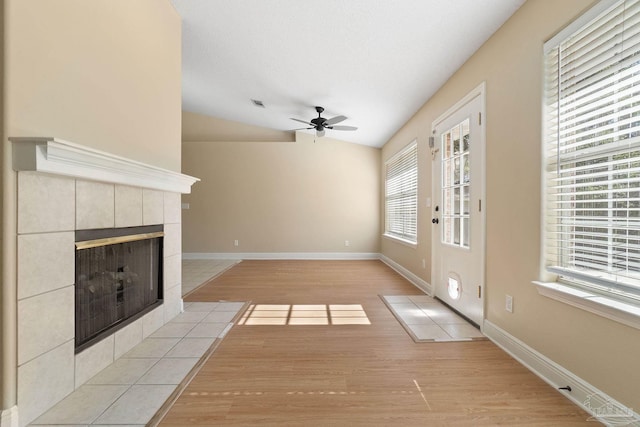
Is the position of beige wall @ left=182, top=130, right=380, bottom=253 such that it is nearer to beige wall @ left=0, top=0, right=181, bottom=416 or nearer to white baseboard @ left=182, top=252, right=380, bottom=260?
white baseboard @ left=182, top=252, right=380, bottom=260

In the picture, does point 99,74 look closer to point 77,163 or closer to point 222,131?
point 77,163

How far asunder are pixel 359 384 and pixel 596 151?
6.01 ft

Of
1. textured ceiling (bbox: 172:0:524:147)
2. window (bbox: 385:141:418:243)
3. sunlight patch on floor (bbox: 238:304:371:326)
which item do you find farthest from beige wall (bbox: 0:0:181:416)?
window (bbox: 385:141:418:243)

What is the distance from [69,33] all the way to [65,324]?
5.29 ft

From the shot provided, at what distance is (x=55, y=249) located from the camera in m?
1.55

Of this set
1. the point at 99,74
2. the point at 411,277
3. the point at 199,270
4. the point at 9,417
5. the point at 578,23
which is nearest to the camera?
the point at 9,417

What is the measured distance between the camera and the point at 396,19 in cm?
242

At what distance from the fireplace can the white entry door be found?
9.34 ft

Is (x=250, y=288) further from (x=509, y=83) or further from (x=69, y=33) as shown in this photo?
(x=509, y=83)

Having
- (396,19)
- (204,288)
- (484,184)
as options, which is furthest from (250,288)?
(396,19)

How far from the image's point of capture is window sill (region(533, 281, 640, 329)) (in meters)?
1.32

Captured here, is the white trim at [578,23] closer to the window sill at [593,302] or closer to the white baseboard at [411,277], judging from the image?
the window sill at [593,302]

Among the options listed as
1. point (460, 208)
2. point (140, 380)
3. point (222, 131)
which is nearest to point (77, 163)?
point (140, 380)

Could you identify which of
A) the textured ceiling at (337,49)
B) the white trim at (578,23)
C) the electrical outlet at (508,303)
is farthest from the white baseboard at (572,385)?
the textured ceiling at (337,49)
